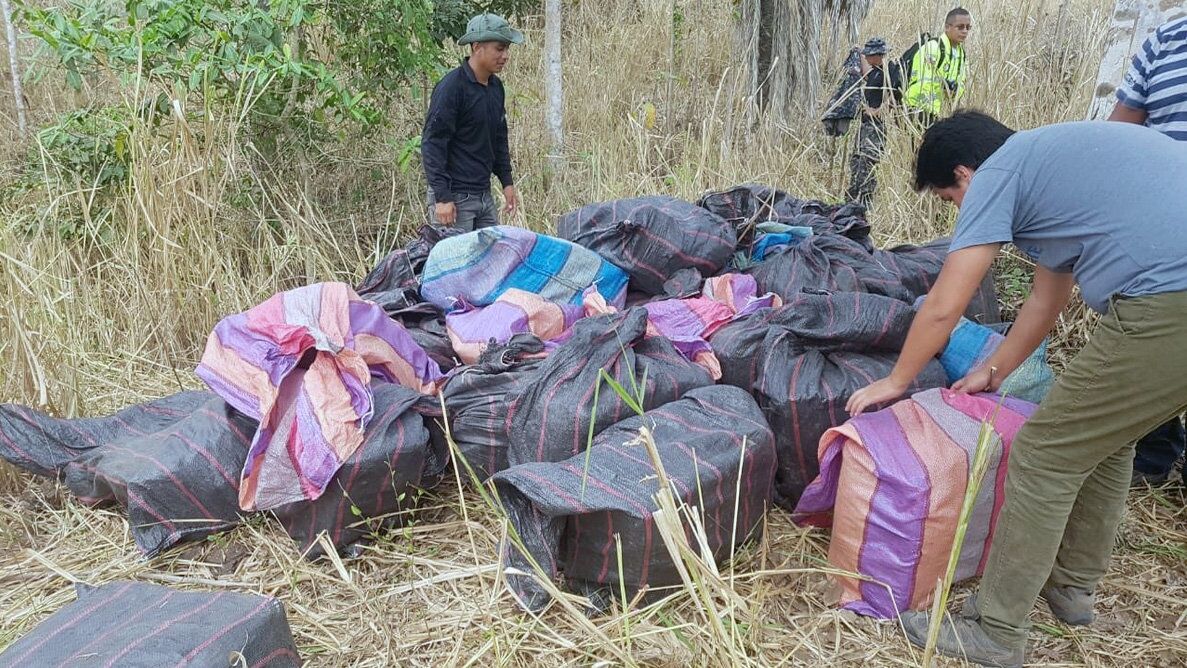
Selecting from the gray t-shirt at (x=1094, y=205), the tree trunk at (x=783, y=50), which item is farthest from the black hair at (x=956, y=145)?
the tree trunk at (x=783, y=50)

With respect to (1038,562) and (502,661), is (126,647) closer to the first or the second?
(502,661)

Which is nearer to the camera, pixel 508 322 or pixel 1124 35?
pixel 508 322

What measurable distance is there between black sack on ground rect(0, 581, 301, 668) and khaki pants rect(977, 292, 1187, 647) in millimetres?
1723

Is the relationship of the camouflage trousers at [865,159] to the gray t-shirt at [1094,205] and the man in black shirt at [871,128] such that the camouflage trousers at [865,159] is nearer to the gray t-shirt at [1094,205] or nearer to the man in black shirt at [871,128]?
the man in black shirt at [871,128]

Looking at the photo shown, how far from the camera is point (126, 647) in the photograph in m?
1.59

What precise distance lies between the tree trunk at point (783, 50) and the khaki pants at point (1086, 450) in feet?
14.5

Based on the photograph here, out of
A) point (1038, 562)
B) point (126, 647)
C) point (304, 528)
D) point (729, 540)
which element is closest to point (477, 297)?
point (304, 528)

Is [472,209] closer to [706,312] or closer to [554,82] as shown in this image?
[554,82]

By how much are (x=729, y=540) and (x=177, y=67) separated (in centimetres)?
323

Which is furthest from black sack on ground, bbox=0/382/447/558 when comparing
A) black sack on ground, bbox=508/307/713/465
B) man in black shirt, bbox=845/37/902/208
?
man in black shirt, bbox=845/37/902/208

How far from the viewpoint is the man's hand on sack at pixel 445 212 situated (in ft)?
13.5

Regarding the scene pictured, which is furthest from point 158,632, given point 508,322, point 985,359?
point 985,359

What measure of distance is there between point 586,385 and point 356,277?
2144mm

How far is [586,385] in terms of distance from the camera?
2338mm
